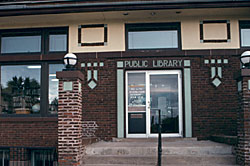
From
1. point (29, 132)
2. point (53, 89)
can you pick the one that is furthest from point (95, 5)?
point (29, 132)

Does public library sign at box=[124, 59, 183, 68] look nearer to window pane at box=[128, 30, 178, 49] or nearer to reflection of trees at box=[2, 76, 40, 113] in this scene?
window pane at box=[128, 30, 178, 49]

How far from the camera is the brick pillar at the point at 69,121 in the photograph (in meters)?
6.59

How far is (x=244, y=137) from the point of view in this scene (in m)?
6.61

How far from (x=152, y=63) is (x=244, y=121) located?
342 cm

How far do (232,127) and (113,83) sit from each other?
12.5 feet

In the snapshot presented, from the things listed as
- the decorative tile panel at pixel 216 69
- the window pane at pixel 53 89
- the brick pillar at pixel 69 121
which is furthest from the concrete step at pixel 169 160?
the window pane at pixel 53 89

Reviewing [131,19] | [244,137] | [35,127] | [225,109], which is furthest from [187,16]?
[35,127]


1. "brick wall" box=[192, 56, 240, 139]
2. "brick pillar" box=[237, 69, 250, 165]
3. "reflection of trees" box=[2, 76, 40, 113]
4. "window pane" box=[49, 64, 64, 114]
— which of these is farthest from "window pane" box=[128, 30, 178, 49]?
"reflection of trees" box=[2, 76, 40, 113]

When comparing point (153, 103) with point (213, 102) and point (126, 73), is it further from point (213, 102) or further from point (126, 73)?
point (213, 102)

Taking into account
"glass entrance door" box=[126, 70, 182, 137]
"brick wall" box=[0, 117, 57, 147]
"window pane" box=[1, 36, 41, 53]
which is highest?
"window pane" box=[1, 36, 41, 53]

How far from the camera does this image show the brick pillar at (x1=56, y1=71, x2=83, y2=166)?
6.59m

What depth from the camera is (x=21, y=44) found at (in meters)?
9.79

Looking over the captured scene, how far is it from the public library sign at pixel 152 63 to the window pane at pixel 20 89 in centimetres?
301

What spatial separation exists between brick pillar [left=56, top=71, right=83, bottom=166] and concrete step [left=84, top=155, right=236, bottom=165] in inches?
22.2
